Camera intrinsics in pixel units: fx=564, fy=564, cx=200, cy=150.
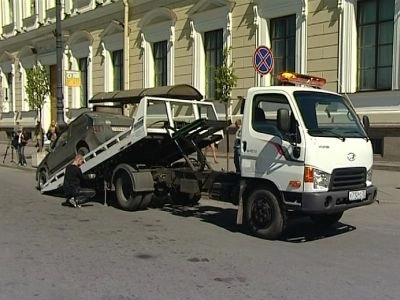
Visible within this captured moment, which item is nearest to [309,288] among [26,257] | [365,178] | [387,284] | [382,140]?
[387,284]

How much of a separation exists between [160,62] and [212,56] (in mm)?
3712

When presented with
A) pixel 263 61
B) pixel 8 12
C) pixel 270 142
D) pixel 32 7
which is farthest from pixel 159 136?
pixel 8 12

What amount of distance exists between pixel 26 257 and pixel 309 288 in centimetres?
360

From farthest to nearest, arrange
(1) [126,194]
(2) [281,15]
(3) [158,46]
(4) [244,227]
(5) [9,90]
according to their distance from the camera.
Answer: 1. (5) [9,90]
2. (3) [158,46]
3. (2) [281,15]
4. (1) [126,194]
5. (4) [244,227]

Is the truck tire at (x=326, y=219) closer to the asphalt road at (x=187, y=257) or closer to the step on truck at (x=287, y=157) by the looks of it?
the step on truck at (x=287, y=157)

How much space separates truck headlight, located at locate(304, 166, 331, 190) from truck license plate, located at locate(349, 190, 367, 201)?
0.46 m

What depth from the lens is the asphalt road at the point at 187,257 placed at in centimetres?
576

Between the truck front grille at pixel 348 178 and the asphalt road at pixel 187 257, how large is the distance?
0.82 meters

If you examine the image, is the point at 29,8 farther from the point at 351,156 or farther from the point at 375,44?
the point at 351,156

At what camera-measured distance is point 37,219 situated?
1015cm

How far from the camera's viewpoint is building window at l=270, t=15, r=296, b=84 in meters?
19.8

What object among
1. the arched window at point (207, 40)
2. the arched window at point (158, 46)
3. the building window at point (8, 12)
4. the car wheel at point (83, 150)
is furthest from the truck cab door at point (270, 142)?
the building window at point (8, 12)

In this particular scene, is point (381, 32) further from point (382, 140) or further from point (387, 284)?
point (387, 284)

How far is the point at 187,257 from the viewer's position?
7152 millimetres
